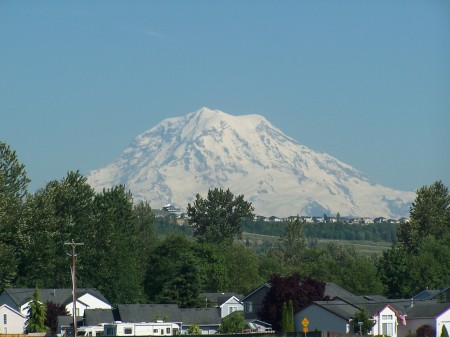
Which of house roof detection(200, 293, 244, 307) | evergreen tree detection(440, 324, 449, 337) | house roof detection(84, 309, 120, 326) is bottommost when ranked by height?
evergreen tree detection(440, 324, 449, 337)

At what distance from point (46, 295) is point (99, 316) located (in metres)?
10.6

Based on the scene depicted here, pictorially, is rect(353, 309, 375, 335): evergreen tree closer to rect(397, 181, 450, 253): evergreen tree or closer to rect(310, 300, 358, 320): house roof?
rect(310, 300, 358, 320): house roof

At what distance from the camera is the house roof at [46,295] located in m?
121

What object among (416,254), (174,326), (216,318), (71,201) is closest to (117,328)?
(174,326)

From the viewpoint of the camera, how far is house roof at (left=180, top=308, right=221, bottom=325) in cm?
11750

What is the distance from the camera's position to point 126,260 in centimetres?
14150

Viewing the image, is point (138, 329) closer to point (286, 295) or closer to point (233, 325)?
point (233, 325)

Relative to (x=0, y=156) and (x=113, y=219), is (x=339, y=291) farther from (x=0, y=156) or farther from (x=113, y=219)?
(x=0, y=156)

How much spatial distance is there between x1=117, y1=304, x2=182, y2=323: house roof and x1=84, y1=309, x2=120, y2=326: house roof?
2.89 feet

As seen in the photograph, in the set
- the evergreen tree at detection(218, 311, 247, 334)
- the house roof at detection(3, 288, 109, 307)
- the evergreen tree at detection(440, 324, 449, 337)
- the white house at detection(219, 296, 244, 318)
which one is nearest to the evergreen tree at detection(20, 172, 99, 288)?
the house roof at detection(3, 288, 109, 307)

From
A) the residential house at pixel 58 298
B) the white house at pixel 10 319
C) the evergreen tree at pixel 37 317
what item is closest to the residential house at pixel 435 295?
the residential house at pixel 58 298

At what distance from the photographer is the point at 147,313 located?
4616 inches

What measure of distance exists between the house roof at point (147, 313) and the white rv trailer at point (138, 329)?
5125 mm

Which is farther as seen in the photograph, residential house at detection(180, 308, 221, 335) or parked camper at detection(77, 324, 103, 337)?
residential house at detection(180, 308, 221, 335)
